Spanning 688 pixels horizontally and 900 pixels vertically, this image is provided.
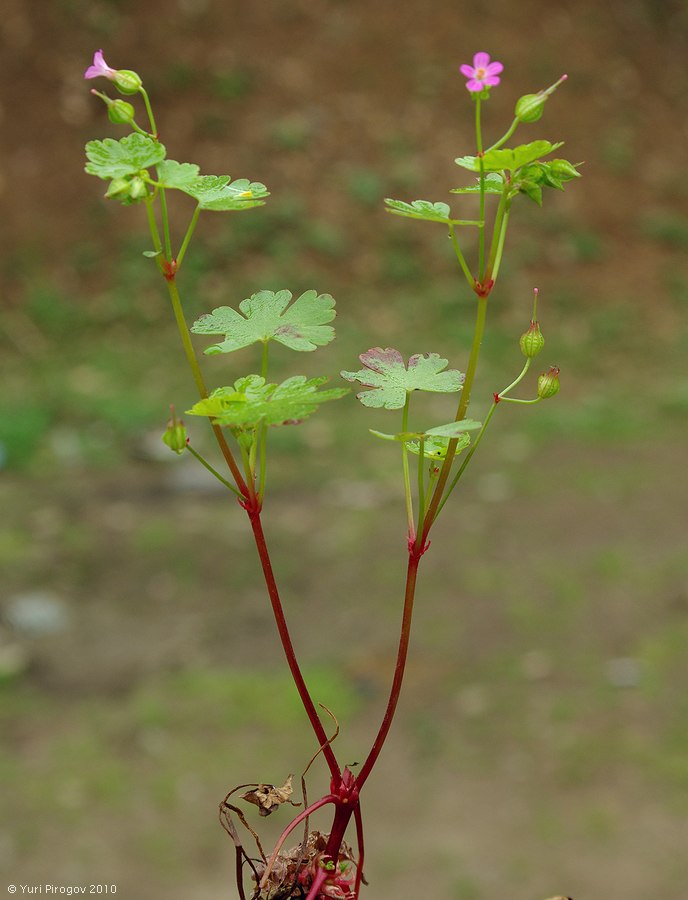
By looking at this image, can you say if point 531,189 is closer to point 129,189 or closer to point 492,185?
point 492,185

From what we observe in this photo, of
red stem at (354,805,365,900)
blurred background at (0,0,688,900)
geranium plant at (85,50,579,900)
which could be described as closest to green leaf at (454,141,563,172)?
geranium plant at (85,50,579,900)

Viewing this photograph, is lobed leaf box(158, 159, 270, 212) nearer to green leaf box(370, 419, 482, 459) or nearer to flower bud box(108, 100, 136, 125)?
flower bud box(108, 100, 136, 125)

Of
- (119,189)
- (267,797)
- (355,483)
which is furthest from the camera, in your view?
(355,483)

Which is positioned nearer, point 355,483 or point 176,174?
point 176,174

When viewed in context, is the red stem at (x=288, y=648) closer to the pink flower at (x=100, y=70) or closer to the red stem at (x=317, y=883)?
the red stem at (x=317, y=883)

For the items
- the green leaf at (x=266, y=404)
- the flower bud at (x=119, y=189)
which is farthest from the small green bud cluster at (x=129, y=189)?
the green leaf at (x=266, y=404)

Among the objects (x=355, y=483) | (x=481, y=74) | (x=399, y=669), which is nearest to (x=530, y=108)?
(x=481, y=74)
